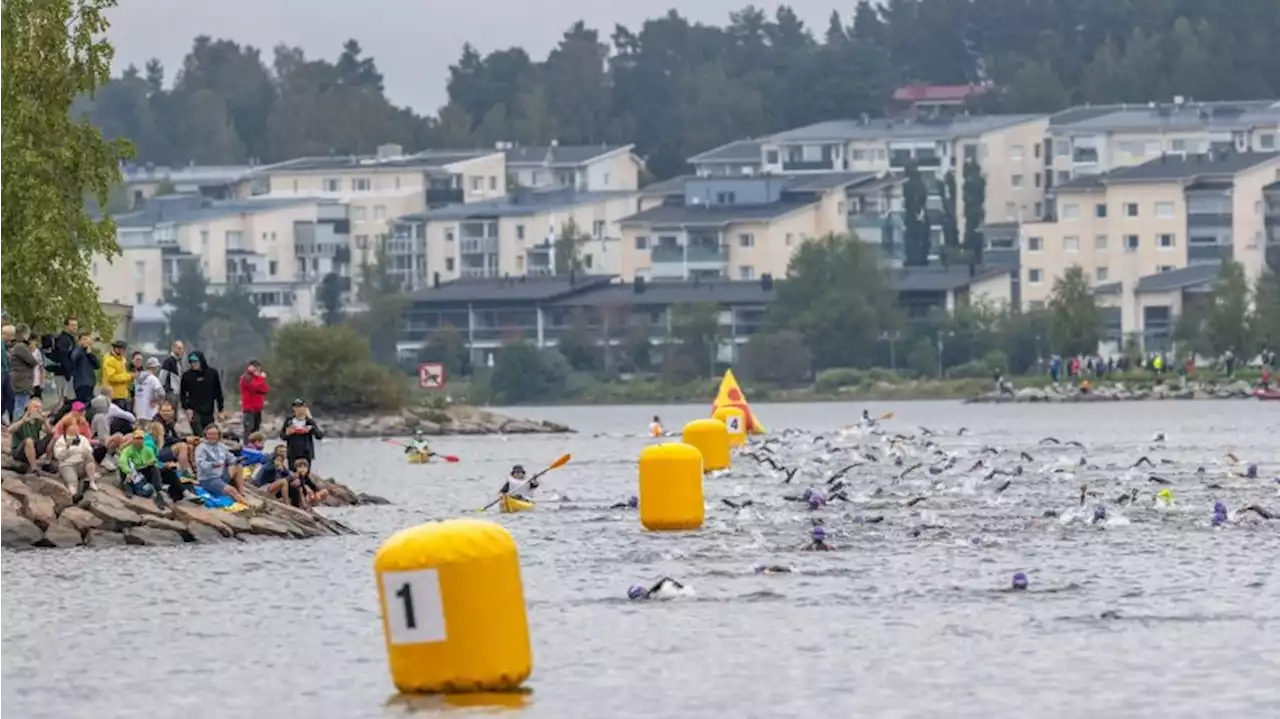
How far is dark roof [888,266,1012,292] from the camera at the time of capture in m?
166

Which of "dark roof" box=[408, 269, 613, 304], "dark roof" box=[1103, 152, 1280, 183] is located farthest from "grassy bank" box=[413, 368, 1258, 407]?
"dark roof" box=[1103, 152, 1280, 183]

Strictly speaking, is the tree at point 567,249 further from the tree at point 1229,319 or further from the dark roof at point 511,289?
the tree at point 1229,319

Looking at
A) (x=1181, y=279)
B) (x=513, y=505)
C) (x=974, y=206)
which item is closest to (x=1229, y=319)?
(x=1181, y=279)

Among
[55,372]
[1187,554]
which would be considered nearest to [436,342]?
[55,372]

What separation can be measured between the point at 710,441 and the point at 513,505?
12547 millimetres

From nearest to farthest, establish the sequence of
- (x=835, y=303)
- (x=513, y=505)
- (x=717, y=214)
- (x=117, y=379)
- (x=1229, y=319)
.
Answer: (x=117, y=379)
(x=513, y=505)
(x=1229, y=319)
(x=835, y=303)
(x=717, y=214)

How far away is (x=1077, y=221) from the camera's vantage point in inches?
6909

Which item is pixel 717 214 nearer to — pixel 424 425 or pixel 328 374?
pixel 424 425

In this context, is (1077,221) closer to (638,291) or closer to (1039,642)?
(638,291)

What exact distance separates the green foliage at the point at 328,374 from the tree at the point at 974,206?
280 ft

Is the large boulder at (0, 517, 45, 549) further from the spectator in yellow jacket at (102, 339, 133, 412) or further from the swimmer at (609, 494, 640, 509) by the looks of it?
the swimmer at (609, 494, 640, 509)

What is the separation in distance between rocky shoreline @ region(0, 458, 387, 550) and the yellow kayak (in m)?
6.66

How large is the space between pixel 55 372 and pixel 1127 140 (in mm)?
154009

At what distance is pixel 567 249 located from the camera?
635 feet
